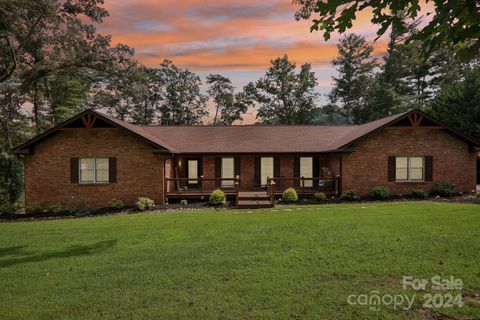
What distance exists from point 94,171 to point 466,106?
33229 mm

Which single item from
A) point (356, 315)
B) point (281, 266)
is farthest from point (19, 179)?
point (356, 315)

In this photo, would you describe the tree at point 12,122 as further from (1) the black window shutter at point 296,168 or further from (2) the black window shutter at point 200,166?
(1) the black window shutter at point 296,168

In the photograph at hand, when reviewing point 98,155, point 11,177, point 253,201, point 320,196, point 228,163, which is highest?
point 98,155

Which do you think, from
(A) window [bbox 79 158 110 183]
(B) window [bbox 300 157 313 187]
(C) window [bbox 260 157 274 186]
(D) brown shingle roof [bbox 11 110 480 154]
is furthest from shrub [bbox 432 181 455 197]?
(A) window [bbox 79 158 110 183]

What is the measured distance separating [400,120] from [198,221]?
1388cm

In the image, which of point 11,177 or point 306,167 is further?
point 11,177

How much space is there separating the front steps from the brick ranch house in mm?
268

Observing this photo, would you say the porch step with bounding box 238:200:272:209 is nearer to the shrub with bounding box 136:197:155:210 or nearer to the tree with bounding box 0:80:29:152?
the shrub with bounding box 136:197:155:210

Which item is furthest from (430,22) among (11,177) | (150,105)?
(150,105)

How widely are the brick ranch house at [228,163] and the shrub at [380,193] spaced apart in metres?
0.70

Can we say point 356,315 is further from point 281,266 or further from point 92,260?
point 92,260

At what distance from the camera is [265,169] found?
21703 mm

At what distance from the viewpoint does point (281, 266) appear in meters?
7.19

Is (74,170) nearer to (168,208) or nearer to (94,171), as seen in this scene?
(94,171)
